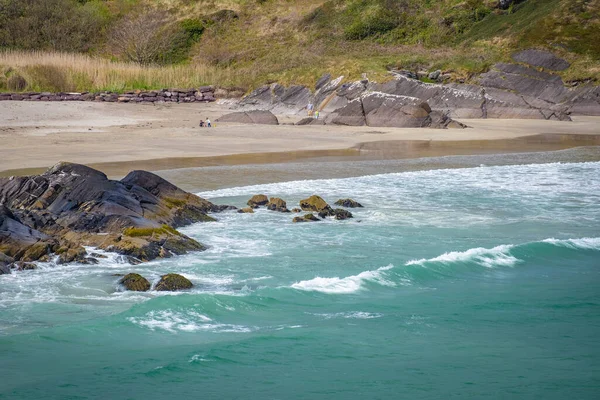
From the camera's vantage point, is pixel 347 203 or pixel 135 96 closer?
pixel 347 203

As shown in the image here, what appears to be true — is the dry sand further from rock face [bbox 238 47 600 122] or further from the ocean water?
the ocean water

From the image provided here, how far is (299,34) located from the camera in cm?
→ 5103

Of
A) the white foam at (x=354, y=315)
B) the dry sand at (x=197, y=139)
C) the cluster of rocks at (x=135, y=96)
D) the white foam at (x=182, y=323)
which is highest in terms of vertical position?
the cluster of rocks at (x=135, y=96)

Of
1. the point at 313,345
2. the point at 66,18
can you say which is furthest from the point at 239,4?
the point at 313,345

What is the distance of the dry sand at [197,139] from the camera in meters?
19.5

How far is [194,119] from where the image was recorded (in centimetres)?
3041

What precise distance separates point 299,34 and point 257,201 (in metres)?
38.6

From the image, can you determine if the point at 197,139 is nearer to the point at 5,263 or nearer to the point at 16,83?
the point at 5,263

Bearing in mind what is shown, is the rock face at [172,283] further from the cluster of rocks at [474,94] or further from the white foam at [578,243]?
the cluster of rocks at [474,94]

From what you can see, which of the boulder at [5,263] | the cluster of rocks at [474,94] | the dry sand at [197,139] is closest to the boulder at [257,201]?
the dry sand at [197,139]

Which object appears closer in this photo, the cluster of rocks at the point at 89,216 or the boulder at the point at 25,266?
the boulder at the point at 25,266

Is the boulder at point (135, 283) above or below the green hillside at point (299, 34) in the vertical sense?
below

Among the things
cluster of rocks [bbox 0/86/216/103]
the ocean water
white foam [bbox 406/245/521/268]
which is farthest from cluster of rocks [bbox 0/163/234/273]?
cluster of rocks [bbox 0/86/216/103]

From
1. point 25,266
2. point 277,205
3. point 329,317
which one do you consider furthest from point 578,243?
point 25,266
